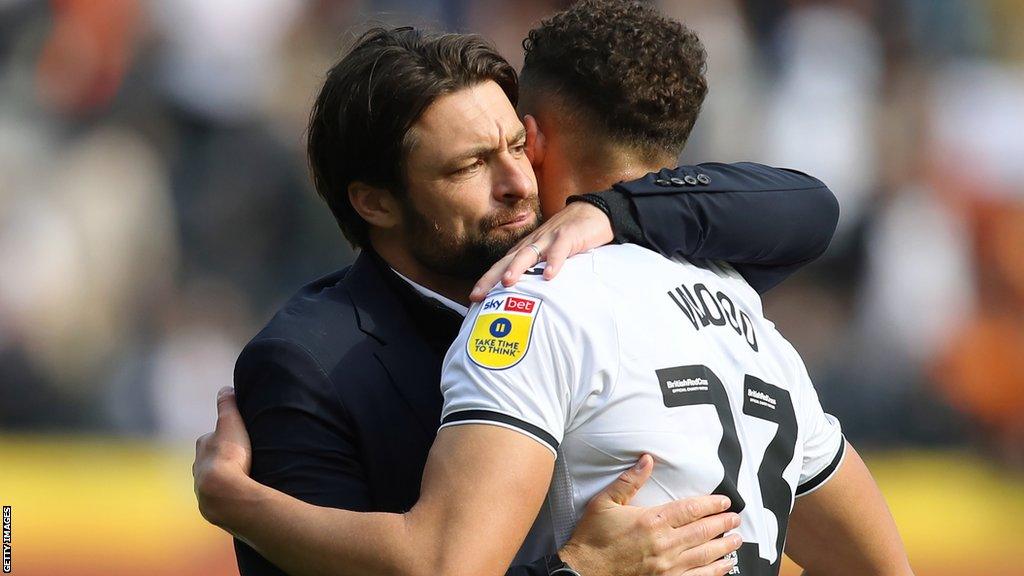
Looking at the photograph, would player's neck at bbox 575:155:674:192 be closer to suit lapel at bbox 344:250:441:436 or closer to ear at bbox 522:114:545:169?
ear at bbox 522:114:545:169

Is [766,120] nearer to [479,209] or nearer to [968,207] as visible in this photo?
[968,207]

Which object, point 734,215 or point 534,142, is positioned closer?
point 734,215

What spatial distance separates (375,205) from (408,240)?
4.3 inches

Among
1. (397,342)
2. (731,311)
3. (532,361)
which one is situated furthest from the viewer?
(397,342)

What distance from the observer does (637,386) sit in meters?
2.03

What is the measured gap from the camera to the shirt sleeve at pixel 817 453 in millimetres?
2500

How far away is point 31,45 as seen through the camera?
6758 mm

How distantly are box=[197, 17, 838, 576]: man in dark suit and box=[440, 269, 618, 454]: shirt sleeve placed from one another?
0.64 feet

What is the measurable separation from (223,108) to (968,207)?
3.95 m

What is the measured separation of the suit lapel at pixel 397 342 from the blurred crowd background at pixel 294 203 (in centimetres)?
384

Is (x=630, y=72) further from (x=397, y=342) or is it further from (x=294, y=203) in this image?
(x=294, y=203)

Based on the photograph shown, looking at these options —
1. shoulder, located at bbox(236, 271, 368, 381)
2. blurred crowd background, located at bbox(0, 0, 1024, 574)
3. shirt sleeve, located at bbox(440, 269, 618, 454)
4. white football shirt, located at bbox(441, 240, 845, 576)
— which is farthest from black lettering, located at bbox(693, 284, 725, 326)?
blurred crowd background, located at bbox(0, 0, 1024, 574)

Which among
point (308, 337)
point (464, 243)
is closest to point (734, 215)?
point (464, 243)

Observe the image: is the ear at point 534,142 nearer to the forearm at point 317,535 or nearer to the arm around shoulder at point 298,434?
the arm around shoulder at point 298,434
